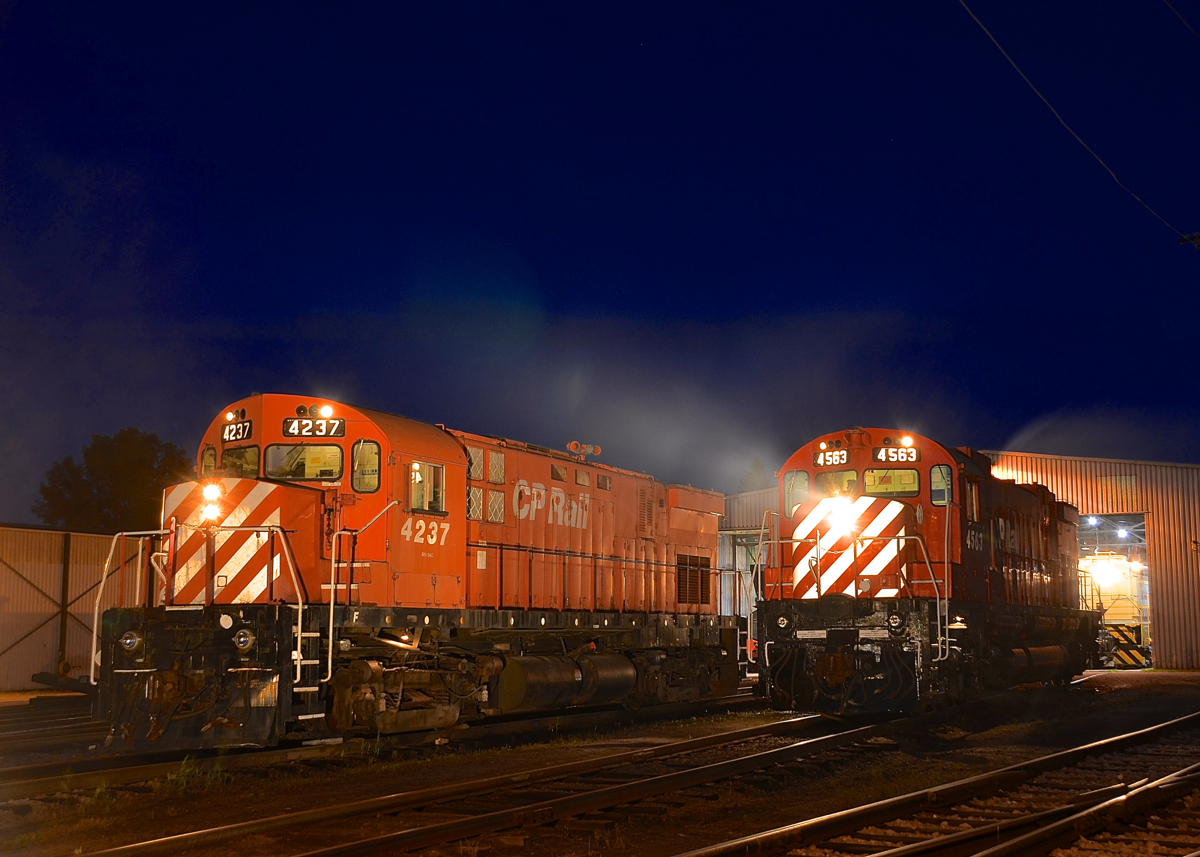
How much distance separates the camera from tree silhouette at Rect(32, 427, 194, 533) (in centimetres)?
4781

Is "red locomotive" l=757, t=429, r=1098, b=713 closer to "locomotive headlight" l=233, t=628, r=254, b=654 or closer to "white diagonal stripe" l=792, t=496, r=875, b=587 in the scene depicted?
"white diagonal stripe" l=792, t=496, r=875, b=587

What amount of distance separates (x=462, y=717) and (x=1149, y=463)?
2379 cm

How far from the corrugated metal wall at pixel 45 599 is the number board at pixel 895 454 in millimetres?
16797

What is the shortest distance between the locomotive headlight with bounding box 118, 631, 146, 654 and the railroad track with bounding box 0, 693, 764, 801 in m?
1.13

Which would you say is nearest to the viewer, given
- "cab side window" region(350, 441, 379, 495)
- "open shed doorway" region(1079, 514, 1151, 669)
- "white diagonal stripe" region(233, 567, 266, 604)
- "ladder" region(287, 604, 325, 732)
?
"ladder" region(287, 604, 325, 732)

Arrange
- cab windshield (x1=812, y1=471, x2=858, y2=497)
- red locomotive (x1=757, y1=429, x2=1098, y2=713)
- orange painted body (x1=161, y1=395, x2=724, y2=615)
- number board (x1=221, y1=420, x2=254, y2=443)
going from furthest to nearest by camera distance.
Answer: cab windshield (x1=812, y1=471, x2=858, y2=497) < red locomotive (x1=757, y1=429, x2=1098, y2=713) < number board (x1=221, y1=420, x2=254, y2=443) < orange painted body (x1=161, y1=395, x2=724, y2=615)

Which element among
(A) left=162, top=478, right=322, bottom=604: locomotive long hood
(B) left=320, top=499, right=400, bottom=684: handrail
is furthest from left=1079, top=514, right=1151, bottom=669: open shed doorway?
(A) left=162, top=478, right=322, bottom=604: locomotive long hood

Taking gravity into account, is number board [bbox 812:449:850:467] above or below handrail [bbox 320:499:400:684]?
above

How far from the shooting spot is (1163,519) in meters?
29.9

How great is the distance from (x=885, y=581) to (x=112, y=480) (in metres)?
42.0

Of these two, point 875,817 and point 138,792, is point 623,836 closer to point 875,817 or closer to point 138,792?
point 875,817

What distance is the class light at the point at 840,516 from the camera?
15211 mm

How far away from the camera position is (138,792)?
948 cm

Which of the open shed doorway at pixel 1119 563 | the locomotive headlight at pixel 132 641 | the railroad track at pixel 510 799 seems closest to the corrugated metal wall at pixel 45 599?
the locomotive headlight at pixel 132 641
